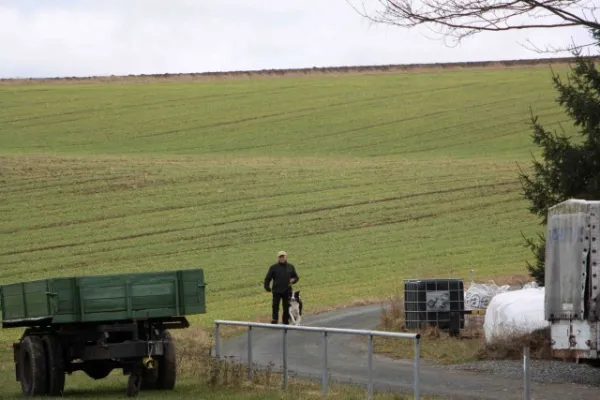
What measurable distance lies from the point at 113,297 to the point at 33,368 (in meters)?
1.42

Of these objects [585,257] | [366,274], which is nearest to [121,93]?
[366,274]

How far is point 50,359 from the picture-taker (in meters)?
16.6

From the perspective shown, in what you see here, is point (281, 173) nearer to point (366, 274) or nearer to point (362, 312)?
point (366, 274)

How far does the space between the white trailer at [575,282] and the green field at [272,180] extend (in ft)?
45.1

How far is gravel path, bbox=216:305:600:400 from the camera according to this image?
15.9 metres

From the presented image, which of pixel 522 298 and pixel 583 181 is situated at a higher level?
pixel 583 181

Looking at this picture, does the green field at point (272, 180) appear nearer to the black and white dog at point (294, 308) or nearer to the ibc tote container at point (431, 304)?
the black and white dog at point (294, 308)

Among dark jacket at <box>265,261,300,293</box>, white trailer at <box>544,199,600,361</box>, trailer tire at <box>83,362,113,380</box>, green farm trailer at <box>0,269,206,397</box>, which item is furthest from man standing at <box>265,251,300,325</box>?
white trailer at <box>544,199,600,361</box>

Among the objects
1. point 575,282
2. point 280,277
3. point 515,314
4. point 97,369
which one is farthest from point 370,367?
point 280,277

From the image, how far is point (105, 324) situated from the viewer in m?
16.5

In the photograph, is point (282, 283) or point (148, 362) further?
point (282, 283)

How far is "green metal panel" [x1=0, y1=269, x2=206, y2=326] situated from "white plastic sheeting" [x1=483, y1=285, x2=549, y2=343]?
18.9ft

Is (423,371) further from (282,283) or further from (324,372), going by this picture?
(282,283)

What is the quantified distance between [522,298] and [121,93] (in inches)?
2274
